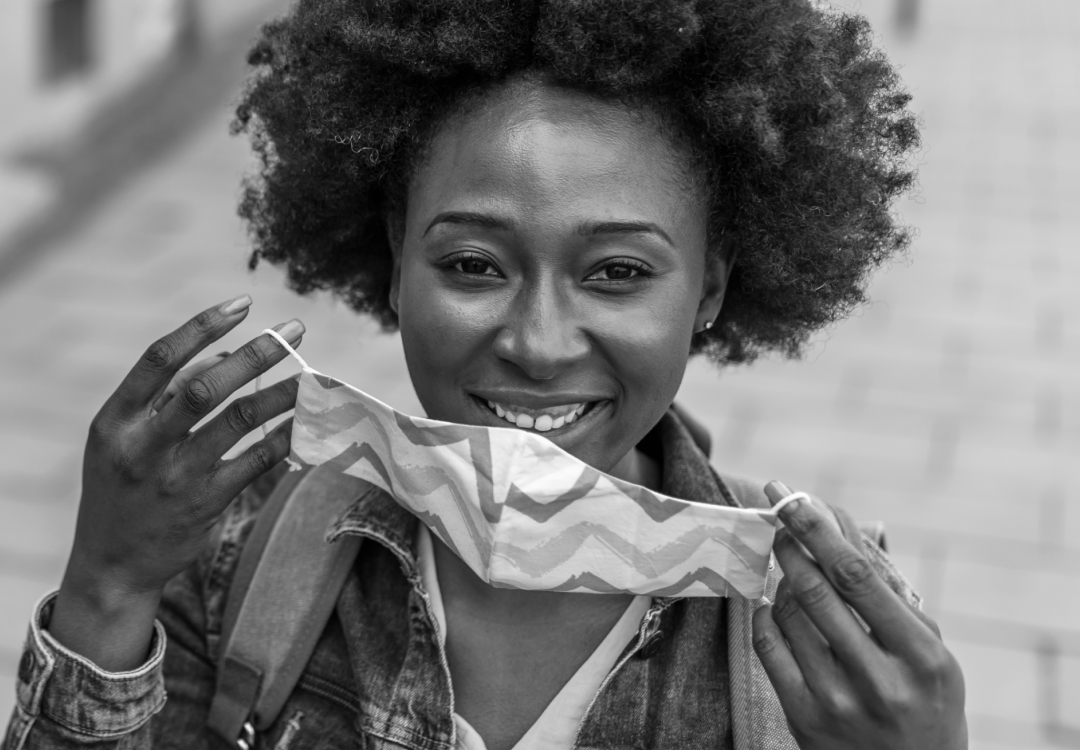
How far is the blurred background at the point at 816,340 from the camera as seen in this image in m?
4.77

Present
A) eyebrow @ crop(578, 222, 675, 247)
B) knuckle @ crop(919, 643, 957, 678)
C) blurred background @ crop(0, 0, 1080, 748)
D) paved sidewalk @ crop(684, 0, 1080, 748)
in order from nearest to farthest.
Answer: knuckle @ crop(919, 643, 957, 678)
eyebrow @ crop(578, 222, 675, 247)
paved sidewalk @ crop(684, 0, 1080, 748)
blurred background @ crop(0, 0, 1080, 748)

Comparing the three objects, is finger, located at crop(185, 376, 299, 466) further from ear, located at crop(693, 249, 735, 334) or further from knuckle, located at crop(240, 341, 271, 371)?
ear, located at crop(693, 249, 735, 334)

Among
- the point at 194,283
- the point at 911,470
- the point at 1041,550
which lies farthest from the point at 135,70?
the point at 1041,550

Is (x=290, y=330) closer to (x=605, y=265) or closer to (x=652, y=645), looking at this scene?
(x=605, y=265)

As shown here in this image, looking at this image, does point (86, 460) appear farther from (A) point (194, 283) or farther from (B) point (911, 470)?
(A) point (194, 283)

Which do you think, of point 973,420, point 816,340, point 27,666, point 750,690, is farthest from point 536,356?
point 816,340

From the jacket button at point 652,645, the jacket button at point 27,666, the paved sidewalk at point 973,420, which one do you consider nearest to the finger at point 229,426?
the jacket button at point 27,666

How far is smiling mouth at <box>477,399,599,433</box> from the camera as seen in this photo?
191cm

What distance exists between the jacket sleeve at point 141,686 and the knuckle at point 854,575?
1073 millimetres

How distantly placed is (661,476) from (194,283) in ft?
17.0

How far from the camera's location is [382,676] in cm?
212

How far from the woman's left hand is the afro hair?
594 millimetres

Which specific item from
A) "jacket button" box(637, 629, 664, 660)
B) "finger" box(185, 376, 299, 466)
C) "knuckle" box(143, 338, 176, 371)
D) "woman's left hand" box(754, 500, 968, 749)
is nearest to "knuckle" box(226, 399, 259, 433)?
"finger" box(185, 376, 299, 466)

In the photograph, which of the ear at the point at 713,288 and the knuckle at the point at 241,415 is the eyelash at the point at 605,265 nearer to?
the ear at the point at 713,288
